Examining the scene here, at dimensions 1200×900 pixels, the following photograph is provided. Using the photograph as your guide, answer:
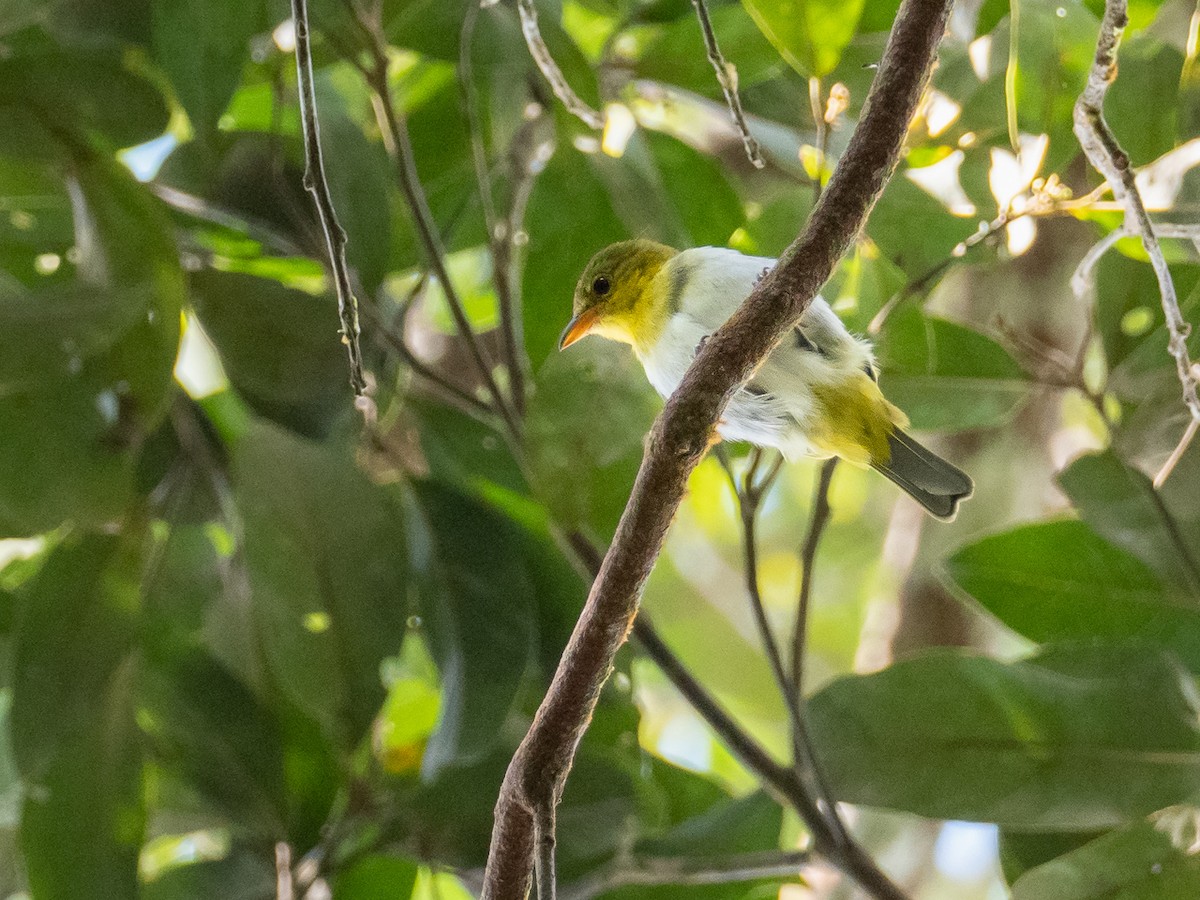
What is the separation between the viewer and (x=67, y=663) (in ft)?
7.30

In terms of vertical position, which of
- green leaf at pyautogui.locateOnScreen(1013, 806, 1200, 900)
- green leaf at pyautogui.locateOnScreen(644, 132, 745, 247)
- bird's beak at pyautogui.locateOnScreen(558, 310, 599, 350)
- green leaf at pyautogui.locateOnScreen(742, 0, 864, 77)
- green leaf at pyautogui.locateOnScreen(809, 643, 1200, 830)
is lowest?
green leaf at pyautogui.locateOnScreen(1013, 806, 1200, 900)

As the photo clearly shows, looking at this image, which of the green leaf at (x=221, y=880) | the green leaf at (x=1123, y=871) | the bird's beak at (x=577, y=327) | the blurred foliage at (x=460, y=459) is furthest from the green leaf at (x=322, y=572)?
the green leaf at (x=1123, y=871)

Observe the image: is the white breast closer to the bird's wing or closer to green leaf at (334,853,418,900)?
the bird's wing

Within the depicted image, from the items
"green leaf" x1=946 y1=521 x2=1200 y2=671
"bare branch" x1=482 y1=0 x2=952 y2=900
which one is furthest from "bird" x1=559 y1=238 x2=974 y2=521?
"bare branch" x1=482 y1=0 x2=952 y2=900

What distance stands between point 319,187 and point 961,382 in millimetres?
1328

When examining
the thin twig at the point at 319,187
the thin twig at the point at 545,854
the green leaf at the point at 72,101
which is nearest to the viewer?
the thin twig at the point at 545,854

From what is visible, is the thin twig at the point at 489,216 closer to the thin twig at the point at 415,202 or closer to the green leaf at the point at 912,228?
the thin twig at the point at 415,202

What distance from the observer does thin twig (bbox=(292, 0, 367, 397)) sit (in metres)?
1.48

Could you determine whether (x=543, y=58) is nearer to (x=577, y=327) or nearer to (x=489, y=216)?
(x=489, y=216)

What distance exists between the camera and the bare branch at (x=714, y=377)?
1258mm

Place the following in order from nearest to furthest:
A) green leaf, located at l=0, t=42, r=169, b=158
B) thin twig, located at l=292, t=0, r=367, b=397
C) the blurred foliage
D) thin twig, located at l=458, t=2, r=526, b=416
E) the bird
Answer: thin twig, located at l=292, t=0, r=367, b=397
the blurred foliage
green leaf, located at l=0, t=42, r=169, b=158
thin twig, located at l=458, t=2, r=526, b=416
the bird

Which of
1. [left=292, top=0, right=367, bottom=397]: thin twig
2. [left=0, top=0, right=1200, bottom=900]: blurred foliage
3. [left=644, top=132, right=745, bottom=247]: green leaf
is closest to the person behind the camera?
[left=292, top=0, right=367, bottom=397]: thin twig

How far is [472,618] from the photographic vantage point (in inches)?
91.0

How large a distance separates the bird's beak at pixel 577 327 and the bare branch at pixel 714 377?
3.83ft
